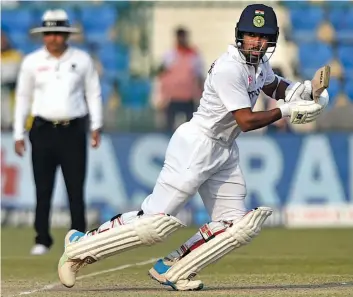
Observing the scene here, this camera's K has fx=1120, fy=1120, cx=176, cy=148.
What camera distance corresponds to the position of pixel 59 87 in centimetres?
980

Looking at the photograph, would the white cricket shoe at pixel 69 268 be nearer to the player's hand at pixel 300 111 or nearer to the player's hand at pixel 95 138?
the player's hand at pixel 300 111

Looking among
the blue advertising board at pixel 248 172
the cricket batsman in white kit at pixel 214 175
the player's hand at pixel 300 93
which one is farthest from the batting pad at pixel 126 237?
the blue advertising board at pixel 248 172

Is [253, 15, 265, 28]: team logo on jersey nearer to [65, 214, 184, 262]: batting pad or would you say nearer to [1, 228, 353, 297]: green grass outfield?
[65, 214, 184, 262]: batting pad

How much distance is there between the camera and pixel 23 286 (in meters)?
7.32

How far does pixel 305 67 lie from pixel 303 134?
8.32 feet

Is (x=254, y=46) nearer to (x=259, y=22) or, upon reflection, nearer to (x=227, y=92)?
(x=259, y=22)

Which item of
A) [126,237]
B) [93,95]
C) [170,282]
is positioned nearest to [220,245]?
[170,282]

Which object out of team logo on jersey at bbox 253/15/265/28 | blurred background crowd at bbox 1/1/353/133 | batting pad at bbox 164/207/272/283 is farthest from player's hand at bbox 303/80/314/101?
blurred background crowd at bbox 1/1/353/133

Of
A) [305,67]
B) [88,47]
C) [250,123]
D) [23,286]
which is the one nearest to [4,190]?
[88,47]

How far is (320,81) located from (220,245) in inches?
45.5

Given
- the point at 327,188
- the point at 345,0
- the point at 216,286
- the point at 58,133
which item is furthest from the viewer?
the point at 345,0

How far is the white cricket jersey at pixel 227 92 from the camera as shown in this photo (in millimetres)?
6637

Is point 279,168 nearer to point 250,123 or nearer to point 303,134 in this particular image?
point 303,134

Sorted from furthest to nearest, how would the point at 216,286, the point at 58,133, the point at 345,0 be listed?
the point at 345,0
the point at 58,133
the point at 216,286
